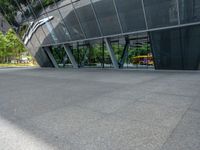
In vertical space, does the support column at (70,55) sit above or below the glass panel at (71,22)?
below

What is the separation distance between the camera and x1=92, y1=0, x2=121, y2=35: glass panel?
1778 centimetres

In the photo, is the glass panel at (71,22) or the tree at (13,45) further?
the tree at (13,45)

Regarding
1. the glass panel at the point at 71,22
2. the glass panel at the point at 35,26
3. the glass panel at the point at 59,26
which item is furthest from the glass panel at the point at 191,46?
the glass panel at the point at 35,26

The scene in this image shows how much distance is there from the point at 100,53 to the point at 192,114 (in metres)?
18.0

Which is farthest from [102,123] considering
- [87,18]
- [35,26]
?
[35,26]

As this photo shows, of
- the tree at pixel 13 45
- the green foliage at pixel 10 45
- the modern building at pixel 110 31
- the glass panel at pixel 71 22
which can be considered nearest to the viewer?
the modern building at pixel 110 31

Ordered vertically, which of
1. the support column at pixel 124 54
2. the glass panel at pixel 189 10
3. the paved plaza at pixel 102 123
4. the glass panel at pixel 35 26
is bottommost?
the paved plaza at pixel 102 123

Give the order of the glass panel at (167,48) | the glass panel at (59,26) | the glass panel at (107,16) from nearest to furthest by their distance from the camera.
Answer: the glass panel at (167,48)
the glass panel at (107,16)
the glass panel at (59,26)

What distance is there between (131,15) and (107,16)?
7.92 ft

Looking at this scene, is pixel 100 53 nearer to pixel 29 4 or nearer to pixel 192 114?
pixel 29 4

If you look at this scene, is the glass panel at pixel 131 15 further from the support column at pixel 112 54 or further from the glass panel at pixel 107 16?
the support column at pixel 112 54

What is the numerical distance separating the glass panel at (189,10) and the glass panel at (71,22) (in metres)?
9.97

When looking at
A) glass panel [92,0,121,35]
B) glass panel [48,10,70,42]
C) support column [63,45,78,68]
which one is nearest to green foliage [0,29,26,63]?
support column [63,45,78,68]

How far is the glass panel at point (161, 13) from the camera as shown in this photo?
15.1 m
